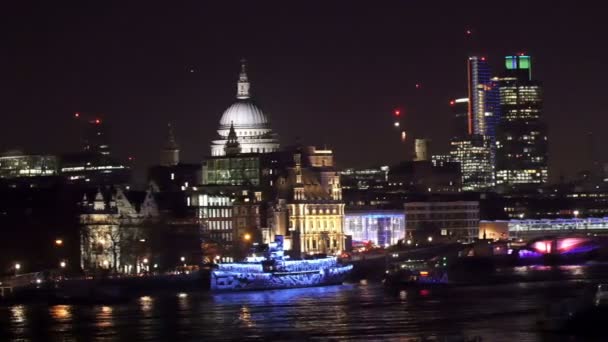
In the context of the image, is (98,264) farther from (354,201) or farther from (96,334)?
(354,201)

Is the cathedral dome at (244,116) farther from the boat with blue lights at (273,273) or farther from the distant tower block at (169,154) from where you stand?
the boat with blue lights at (273,273)

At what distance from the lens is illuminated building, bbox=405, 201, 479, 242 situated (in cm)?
17825

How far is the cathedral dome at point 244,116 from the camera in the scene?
179125mm

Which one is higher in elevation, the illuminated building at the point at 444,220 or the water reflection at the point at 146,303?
the illuminated building at the point at 444,220

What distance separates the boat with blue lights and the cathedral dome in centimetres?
5271

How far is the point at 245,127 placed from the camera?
179 m

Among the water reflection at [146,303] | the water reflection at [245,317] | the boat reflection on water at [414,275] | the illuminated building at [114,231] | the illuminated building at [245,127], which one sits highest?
the illuminated building at [245,127]

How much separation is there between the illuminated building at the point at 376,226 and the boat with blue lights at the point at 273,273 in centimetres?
3977

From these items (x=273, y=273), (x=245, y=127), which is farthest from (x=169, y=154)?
(x=273, y=273)

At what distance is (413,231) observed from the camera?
17762 cm

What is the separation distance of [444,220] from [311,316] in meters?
91.7

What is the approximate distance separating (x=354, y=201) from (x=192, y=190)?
30.4 metres

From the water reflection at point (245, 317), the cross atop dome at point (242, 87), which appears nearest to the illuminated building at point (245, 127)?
the cross atop dome at point (242, 87)

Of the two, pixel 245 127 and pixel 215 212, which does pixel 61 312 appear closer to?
pixel 215 212
